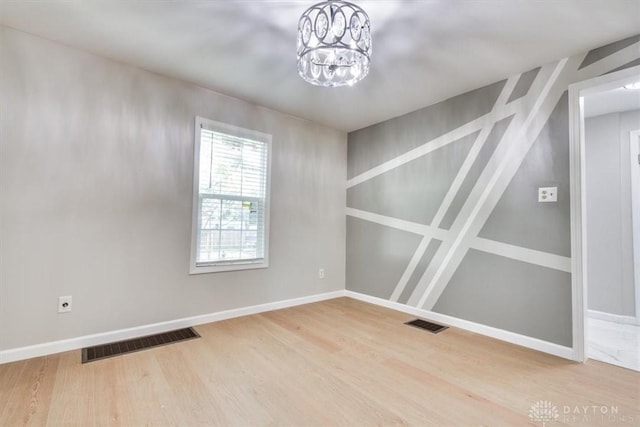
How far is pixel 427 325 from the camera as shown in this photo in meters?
3.01

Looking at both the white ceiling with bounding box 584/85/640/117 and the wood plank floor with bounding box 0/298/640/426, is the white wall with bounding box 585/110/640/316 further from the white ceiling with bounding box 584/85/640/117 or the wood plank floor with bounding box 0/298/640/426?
the wood plank floor with bounding box 0/298/640/426

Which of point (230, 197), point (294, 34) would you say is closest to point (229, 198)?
point (230, 197)

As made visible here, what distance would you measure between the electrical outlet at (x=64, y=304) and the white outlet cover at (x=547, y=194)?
3.89m

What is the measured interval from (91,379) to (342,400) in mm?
1592

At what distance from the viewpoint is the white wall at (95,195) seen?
2113 mm

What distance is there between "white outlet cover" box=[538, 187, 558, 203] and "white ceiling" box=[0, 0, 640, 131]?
41.6 inches

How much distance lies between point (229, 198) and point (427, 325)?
244cm

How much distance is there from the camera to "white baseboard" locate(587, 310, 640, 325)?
10.3 feet

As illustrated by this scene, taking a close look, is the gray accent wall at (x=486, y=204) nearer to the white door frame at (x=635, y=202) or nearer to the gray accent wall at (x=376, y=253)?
the gray accent wall at (x=376, y=253)

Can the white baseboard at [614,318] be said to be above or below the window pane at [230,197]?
below

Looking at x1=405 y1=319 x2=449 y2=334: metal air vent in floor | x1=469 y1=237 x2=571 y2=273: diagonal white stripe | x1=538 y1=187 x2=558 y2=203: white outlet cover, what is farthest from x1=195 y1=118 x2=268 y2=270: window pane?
→ x1=538 y1=187 x2=558 y2=203: white outlet cover

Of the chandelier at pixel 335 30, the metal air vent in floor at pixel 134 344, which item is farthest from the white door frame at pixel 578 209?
the metal air vent in floor at pixel 134 344

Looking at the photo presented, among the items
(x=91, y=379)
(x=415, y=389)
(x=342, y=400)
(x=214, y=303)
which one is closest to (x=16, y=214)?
(x=91, y=379)

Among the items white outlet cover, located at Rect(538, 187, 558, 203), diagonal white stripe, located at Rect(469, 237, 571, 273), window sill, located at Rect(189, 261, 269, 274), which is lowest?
window sill, located at Rect(189, 261, 269, 274)
